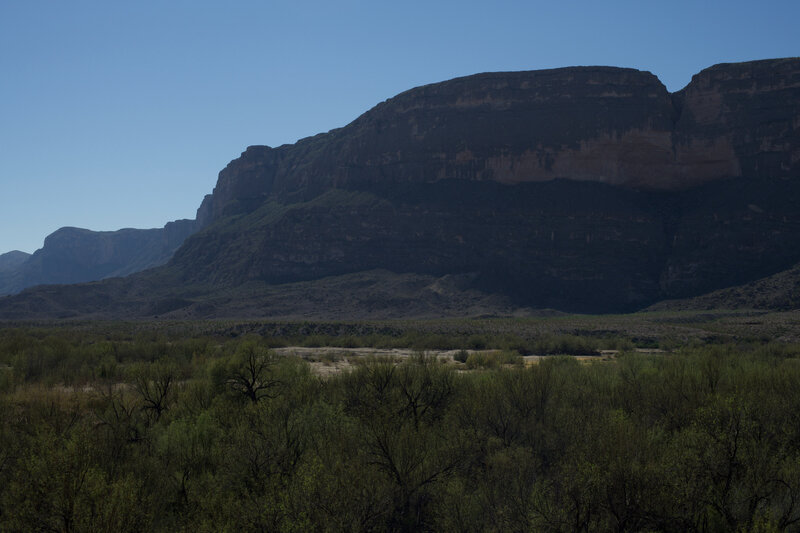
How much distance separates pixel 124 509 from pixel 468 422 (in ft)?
20.3

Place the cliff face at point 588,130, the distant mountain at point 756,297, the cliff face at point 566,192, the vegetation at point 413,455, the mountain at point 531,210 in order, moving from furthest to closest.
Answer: the cliff face at point 588,130 < the cliff face at point 566,192 < the mountain at point 531,210 < the distant mountain at point 756,297 < the vegetation at point 413,455

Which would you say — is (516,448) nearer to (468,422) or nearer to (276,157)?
(468,422)

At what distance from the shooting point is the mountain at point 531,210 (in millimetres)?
73875

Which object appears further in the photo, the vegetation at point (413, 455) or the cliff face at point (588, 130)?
the cliff face at point (588, 130)

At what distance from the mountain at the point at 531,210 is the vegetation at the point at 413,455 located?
5796cm

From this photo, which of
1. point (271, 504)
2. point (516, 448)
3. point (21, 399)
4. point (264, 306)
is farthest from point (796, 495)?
point (264, 306)

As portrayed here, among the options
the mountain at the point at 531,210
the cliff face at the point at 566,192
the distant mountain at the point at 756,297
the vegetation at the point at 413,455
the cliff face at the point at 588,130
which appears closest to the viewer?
the vegetation at the point at 413,455

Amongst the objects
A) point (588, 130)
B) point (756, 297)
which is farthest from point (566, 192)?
point (756, 297)

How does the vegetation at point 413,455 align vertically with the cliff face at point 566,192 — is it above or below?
below

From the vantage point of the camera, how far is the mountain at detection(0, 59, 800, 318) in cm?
7388

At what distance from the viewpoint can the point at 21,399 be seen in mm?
13219

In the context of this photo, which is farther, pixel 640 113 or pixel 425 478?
pixel 640 113

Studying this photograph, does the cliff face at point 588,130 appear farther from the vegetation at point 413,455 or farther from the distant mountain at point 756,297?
the vegetation at point 413,455

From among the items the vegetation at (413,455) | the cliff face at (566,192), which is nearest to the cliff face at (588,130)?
the cliff face at (566,192)
